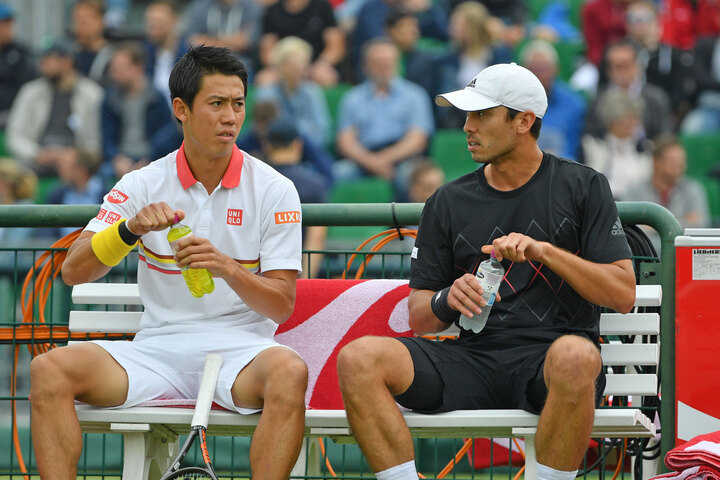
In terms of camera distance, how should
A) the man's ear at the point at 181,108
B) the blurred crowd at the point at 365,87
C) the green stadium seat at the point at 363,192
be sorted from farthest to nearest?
the green stadium seat at the point at 363,192
the blurred crowd at the point at 365,87
the man's ear at the point at 181,108

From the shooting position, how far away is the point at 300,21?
1154 cm

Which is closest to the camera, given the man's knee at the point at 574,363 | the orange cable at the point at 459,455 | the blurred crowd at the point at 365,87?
the man's knee at the point at 574,363

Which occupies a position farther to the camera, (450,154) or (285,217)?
(450,154)

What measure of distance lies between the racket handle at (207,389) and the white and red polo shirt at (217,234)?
229mm

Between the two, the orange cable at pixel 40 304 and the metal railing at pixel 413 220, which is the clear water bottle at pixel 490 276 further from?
the orange cable at pixel 40 304

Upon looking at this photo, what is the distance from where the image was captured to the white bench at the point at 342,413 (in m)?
4.00

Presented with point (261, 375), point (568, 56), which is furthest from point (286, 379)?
point (568, 56)

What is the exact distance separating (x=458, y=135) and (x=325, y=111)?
1.24 meters

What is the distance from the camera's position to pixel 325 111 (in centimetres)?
1084

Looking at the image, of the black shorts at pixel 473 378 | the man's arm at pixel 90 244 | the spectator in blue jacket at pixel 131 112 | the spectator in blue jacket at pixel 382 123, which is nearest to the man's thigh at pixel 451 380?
the black shorts at pixel 473 378

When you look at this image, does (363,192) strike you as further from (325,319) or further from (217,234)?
(217,234)

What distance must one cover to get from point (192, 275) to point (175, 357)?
0.34 meters

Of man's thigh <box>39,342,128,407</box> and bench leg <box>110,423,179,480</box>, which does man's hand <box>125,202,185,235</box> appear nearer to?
man's thigh <box>39,342,128,407</box>

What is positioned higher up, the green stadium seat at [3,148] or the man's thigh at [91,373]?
the green stadium seat at [3,148]
